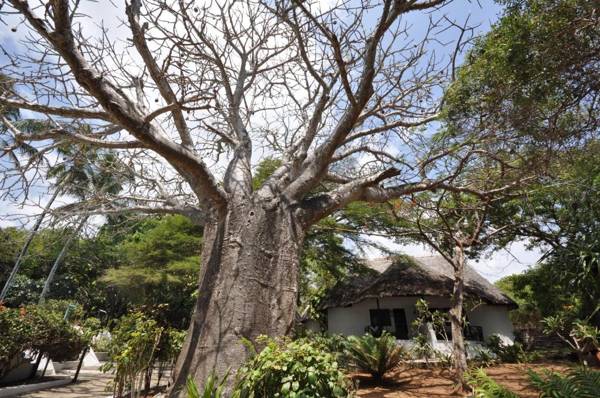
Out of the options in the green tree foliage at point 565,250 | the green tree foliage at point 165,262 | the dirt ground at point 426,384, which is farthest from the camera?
the green tree foliage at point 165,262

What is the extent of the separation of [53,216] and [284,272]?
11.2ft

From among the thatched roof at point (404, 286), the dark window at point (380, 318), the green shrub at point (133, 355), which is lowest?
the green shrub at point (133, 355)

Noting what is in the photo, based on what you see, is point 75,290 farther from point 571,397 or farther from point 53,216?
point 571,397

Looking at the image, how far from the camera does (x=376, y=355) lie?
741cm

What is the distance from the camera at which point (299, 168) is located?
4.81 m

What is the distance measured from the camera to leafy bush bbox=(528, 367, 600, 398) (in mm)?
2541

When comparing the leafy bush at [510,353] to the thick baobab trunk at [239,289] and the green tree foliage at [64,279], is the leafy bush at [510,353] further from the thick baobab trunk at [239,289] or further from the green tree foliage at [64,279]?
the green tree foliage at [64,279]

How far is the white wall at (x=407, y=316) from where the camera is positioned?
13953 mm

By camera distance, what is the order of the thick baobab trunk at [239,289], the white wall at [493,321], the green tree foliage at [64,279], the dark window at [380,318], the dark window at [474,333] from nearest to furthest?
1. the thick baobab trunk at [239,289]
2. the white wall at [493,321]
3. the dark window at [474,333]
4. the dark window at [380,318]
5. the green tree foliage at [64,279]

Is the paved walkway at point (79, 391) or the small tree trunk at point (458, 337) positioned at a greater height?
the small tree trunk at point (458, 337)

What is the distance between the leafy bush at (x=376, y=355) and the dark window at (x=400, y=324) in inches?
261

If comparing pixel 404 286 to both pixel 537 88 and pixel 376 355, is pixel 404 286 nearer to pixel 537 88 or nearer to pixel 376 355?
pixel 376 355

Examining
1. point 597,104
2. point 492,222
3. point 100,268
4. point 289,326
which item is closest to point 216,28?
point 289,326

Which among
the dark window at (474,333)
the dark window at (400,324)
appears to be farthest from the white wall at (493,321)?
the dark window at (400,324)
